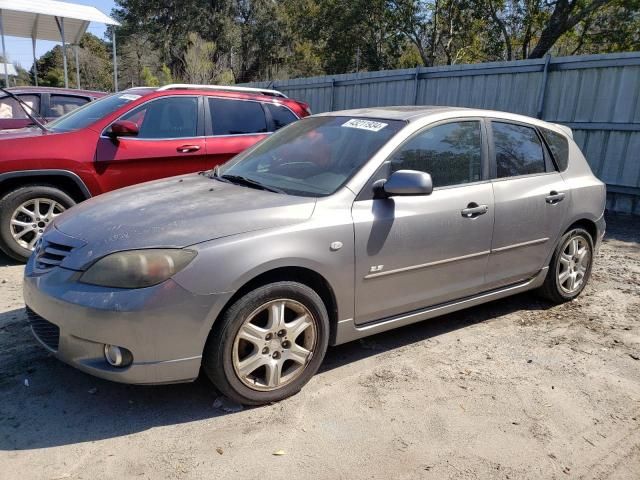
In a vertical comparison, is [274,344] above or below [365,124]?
below

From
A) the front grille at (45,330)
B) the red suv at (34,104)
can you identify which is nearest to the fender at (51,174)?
the front grille at (45,330)

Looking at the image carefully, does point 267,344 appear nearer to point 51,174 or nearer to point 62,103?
point 51,174

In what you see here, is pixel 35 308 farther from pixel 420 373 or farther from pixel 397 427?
pixel 420 373

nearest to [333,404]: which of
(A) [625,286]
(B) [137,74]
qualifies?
(A) [625,286]

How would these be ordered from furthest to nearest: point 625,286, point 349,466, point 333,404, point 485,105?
1. point 485,105
2. point 625,286
3. point 333,404
4. point 349,466

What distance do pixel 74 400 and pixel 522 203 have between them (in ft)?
11.0

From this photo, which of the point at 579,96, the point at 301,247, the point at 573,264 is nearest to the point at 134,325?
the point at 301,247

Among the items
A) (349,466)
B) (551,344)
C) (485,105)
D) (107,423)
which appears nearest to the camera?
(349,466)

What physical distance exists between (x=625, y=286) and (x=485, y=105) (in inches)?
231

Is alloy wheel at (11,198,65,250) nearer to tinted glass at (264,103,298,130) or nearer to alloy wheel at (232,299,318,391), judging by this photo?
tinted glass at (264,103,298,130)

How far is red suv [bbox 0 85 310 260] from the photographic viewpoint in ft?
17.3

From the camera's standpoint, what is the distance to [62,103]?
8523 mm

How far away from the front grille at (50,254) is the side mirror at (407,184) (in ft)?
6.04

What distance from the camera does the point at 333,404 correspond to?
3.13 metres
